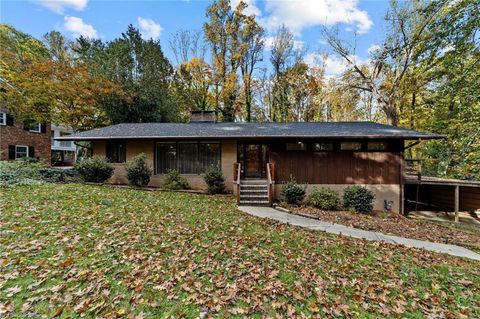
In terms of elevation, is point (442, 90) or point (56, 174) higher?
point (442, 90)

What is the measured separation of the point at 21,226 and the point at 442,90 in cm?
1471

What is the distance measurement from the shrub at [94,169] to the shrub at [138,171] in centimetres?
106

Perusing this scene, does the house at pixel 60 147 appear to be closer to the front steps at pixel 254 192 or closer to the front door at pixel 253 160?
the front door at pixel 253 160

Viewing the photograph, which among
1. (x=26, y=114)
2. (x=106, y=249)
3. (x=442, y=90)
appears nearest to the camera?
(x=106, y=249)

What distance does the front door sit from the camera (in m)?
12.1

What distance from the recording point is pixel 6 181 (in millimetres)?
8414

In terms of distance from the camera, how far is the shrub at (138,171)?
433 inches

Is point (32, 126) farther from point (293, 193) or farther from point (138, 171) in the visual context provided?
point (293, 193)

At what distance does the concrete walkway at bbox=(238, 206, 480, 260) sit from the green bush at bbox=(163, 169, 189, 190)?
4.07 m

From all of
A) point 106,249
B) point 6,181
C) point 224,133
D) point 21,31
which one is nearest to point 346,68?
point 224,133

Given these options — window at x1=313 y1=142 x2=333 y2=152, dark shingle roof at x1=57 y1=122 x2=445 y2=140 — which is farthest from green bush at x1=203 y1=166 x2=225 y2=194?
window at x1=313 y1=142 x2=333 y2=152

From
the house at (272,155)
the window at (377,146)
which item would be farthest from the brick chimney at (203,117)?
the window at (377,146)

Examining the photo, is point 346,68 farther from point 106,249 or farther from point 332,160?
point 106,249

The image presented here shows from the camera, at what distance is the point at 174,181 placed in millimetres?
11234
